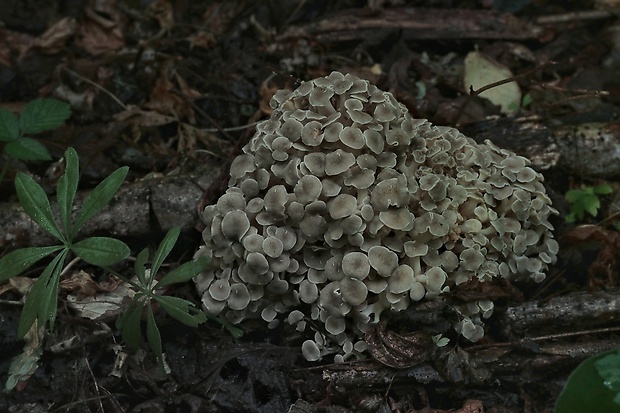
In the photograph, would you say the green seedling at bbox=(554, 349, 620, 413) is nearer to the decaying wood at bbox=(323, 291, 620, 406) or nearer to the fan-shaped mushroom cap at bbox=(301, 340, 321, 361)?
the decaying wood at bbox=(323, 291, 620, 406)

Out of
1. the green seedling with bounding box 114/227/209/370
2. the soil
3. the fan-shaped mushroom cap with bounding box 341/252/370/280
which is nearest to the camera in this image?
the green seedling with bounding box 114/227/209/370

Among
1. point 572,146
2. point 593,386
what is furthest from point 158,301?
point 572,146

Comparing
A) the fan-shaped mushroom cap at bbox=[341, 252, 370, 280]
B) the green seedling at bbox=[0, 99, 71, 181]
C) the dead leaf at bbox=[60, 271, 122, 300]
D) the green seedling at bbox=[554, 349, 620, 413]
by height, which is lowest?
the dead leaf at bbox=[60, 271, 122, 300]

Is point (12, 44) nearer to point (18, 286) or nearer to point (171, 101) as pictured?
point (171, 101)

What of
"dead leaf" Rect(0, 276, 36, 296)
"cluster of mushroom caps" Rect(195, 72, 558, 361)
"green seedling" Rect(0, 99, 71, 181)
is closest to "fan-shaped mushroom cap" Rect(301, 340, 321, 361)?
"cluster of mushroom caps" Rect(195, 72, 558, 361)

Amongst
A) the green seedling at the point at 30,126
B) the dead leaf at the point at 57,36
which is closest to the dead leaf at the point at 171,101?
the green seedling at the point at 30,126

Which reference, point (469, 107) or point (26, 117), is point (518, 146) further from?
point (26, 117)

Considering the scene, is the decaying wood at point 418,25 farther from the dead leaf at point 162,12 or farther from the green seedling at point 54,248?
the green seedling at point 54,248
